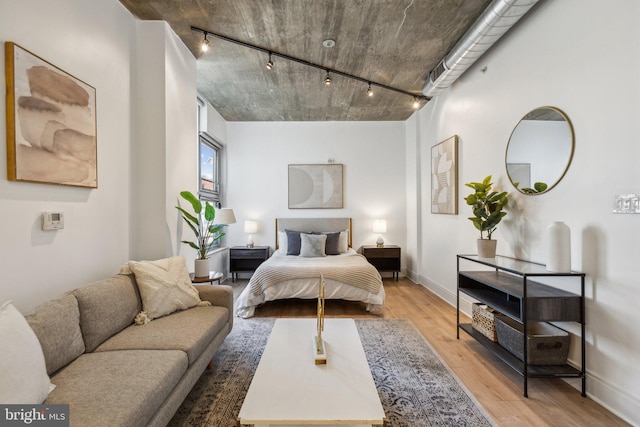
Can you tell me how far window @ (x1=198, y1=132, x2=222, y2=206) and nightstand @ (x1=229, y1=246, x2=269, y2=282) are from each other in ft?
3.24

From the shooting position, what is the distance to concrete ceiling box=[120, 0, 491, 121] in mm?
2510

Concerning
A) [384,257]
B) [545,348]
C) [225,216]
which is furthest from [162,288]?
[384,257]

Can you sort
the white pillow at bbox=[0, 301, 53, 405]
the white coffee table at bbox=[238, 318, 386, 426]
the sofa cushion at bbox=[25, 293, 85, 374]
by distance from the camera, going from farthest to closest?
the sofa cushion at bbox=[25, 293, 85, 374] → the white coffee table at bbox=[238, 318, 386, 426] → the white pillow at bbox=[0, 301, 53, 405]

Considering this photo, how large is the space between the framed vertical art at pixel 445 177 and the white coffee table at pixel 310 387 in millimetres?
2606

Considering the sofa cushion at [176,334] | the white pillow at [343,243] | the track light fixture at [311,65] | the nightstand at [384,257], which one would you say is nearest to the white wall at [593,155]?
the track light fixture at [311,65]

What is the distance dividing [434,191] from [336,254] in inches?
72.3

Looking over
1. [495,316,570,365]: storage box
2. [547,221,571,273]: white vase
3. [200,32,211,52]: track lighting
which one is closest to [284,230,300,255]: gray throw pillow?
[200,32,211,52]: track lighting

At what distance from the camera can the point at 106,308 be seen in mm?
1817

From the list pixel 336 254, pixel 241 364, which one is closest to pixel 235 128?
pixel 336 254

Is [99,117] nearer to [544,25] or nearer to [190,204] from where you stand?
[190,204]

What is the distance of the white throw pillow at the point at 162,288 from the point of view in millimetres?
2133

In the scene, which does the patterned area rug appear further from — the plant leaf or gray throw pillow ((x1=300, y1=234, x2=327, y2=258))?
gray throw pillow ((x1=300, y1=234, x2=327, y2=258))

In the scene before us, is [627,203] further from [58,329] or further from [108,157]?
[108,157]

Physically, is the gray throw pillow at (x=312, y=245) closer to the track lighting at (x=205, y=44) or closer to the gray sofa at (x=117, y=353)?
the gray sofa at (x=117, y=353)
